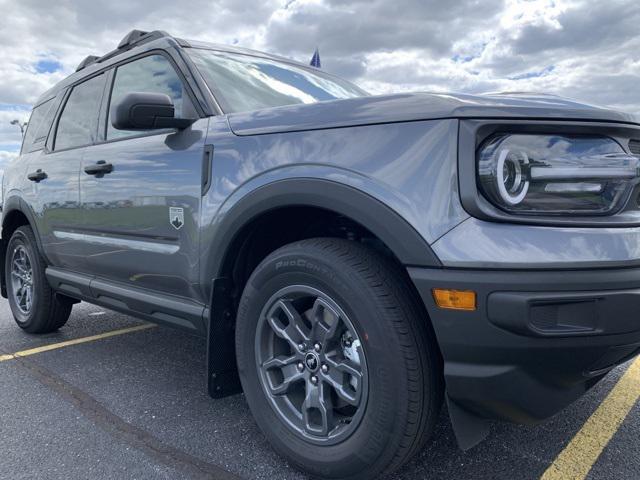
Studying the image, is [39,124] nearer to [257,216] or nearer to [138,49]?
[138,49]

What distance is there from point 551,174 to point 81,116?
3.32 m

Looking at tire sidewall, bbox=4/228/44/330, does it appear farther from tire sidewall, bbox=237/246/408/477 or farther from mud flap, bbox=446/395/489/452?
mud flap, bbox=446/395/489/452

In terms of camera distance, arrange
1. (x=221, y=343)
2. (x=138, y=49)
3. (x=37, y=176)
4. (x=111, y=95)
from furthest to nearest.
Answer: (x=37, y=176)
(x=111, y=95)
(x=138, y=49)
(x=221, y=343)

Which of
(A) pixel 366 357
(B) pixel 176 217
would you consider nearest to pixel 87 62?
(B) pixel 176 217

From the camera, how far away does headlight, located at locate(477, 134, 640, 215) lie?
65.8 inches

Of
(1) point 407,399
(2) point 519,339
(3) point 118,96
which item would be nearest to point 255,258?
(1) point 407,399

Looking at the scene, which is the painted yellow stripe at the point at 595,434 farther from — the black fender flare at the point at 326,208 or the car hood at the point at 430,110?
the car hood at the point at 430,110

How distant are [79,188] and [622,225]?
3.04 meters

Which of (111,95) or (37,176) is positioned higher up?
(111,95)

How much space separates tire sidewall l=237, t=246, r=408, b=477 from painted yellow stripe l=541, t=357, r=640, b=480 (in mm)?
794

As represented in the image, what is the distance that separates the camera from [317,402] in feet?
6.92

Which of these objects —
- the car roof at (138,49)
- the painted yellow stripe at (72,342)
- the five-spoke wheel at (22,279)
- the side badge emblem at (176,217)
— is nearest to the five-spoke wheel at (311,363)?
the side badge emblem at (176,217)

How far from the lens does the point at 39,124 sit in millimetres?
4582

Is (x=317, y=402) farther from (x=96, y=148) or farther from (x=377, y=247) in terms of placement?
(x=96, y=148)
